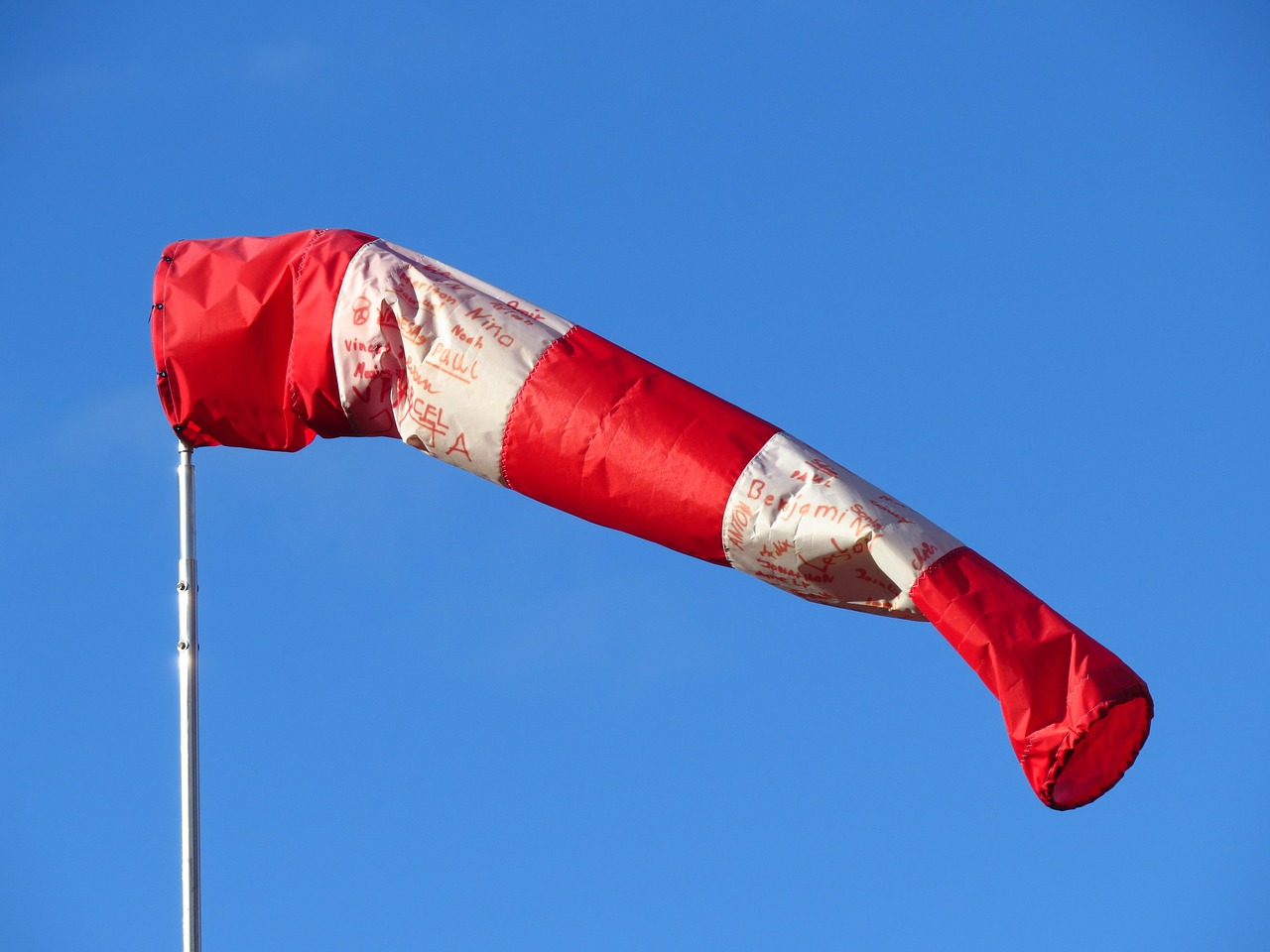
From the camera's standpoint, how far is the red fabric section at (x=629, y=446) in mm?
15234

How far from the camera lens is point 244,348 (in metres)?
16.6

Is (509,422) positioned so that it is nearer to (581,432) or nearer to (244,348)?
(581,432)

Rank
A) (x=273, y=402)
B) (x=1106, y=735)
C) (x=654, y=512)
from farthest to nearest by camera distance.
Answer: (x=273, y=402), (x=654, y=512), (x=1106, y=735)

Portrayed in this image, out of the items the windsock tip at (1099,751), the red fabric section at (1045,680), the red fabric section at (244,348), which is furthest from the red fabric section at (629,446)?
the windsock tip at (1099,751)

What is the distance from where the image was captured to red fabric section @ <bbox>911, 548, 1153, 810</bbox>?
13.9 metres

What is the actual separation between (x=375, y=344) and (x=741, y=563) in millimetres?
3297

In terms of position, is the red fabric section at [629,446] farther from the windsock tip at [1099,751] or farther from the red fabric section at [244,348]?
the windsock tip at [1099,751]

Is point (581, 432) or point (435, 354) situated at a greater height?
point (435, 354)

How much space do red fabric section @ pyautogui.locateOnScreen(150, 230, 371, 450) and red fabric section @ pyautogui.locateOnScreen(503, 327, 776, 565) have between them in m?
1.86

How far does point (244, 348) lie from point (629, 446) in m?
3.35

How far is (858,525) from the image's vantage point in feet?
48.4

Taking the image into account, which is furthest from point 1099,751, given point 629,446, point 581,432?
point 581,432

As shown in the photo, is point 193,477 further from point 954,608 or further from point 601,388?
point 954,608

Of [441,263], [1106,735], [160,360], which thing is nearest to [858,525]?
[1106,735]
